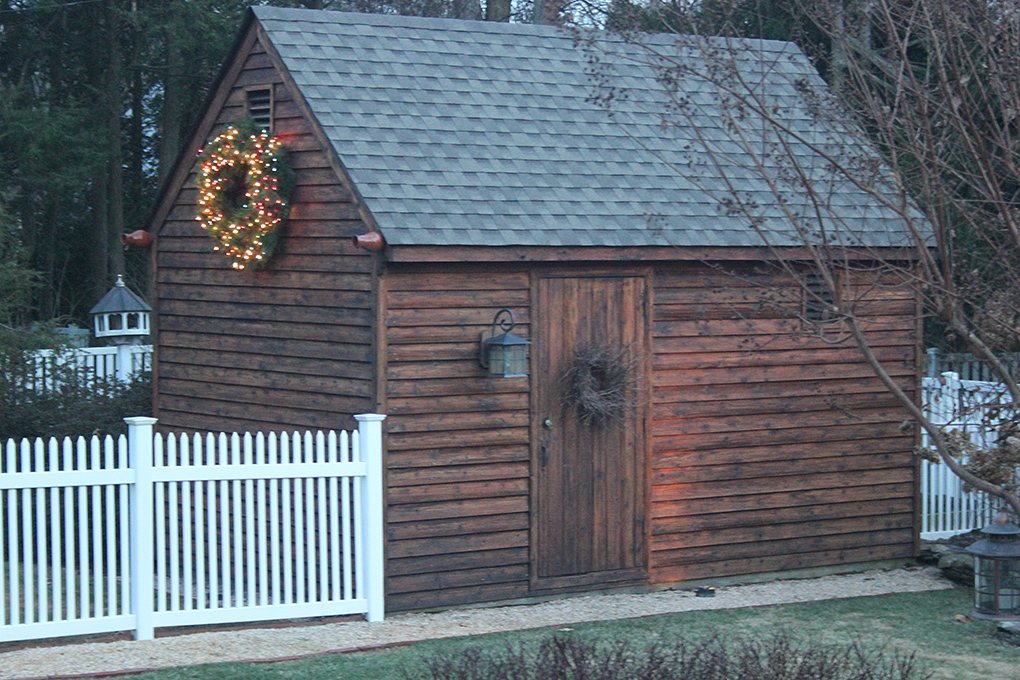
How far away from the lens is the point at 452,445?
920 centimetres

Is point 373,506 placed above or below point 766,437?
below

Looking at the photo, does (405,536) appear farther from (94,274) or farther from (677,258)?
(94,274)

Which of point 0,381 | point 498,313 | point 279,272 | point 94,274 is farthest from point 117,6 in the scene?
point 498,313

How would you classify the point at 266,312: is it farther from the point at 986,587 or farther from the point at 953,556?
the point at 953,556

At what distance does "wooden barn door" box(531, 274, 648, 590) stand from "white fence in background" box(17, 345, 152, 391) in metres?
6.21

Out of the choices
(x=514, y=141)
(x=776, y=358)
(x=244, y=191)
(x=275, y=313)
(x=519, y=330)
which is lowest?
(x=776, y=358)

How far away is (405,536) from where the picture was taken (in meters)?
9.00

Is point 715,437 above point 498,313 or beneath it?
beneath

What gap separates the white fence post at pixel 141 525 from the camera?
7.87 metres

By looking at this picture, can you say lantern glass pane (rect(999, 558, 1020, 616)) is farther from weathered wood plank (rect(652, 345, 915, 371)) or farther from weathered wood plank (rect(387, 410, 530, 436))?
weathered wood plank (rect(387, 410, 530, 436))

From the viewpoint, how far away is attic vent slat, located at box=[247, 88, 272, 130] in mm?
10375

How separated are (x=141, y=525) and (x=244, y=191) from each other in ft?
11.1

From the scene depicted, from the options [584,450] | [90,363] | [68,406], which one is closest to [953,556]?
[584,450]

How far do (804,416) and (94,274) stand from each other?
52.4ft
